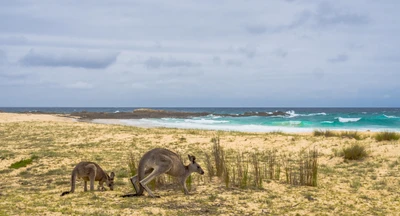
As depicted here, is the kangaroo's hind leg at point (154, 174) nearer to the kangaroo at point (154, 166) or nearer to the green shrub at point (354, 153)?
the kangaroo at point (154, 166)

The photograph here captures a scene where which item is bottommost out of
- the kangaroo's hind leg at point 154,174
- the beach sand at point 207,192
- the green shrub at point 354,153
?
the beach sand at point 207,192

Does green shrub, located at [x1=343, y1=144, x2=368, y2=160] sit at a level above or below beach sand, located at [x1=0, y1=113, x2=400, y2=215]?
above

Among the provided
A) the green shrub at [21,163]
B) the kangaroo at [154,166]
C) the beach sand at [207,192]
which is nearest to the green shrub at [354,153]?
the beach sand at [207,192]

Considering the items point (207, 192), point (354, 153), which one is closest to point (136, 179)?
point (207, 192)

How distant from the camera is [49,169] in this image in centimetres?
1206

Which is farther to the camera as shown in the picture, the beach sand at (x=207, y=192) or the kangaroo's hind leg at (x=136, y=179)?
the kangaroo's hind leg at (x=136, y=179)

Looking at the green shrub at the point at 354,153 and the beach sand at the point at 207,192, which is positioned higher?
the green shrub at the point at 354,153

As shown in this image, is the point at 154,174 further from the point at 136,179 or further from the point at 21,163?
the point at 21,163

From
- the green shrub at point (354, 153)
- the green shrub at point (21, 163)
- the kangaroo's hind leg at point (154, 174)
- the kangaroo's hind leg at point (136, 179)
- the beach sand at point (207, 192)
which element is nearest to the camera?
the beach sand at point (207, 192)

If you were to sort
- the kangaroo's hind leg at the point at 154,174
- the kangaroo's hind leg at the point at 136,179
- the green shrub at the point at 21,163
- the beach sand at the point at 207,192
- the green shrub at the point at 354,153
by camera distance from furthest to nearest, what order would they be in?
the green shrub at the point at 354,153, the green shrub at the point at 21,163, the kangaroo's hind leg at the point at 136,179, the kangaroo's hind leg at the point at 154,174, the beach sand at the point at 207,192

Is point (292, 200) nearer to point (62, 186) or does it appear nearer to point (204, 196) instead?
point (204, 196)

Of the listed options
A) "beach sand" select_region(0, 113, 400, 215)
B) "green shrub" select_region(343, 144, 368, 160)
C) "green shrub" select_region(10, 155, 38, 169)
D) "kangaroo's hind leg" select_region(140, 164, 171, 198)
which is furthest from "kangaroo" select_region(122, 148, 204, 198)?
"green shrub" select_region(343, 144, 368, 160)

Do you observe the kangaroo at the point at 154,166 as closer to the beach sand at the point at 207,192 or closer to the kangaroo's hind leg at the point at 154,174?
the kangaroo's hind leg at the point at 154,174

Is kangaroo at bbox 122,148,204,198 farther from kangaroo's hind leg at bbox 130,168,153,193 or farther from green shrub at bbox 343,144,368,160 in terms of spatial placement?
green shrub at bbox 343,144,368,160
